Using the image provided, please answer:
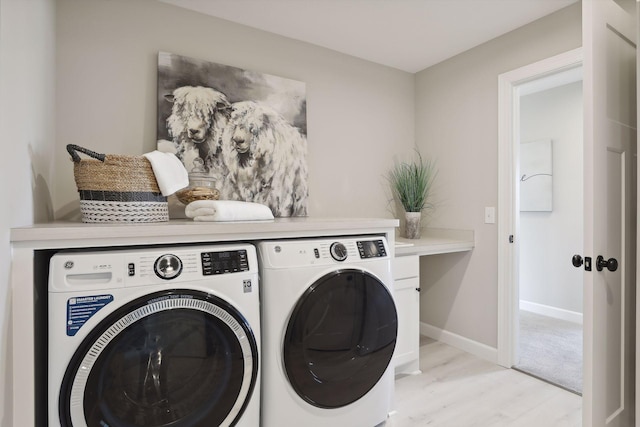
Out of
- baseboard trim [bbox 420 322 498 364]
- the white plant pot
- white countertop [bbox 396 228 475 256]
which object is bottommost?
baseboard trim [bbox 420 322 498 364]

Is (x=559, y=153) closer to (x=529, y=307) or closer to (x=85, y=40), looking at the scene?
(x=529, y=307)

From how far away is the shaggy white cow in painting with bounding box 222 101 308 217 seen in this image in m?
2.23

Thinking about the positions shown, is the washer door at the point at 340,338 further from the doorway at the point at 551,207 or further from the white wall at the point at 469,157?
the doorway at the point at 551,207

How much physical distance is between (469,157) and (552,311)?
212cm

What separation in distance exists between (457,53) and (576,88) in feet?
5.11

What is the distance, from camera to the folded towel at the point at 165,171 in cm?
142

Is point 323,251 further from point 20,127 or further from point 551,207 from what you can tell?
point 551,207

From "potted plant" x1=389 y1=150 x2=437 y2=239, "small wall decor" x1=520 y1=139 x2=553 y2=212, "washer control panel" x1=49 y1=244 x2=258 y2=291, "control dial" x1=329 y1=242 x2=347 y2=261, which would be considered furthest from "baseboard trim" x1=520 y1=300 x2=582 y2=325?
"washer control panel" x1=49 y1=244 x2=258 y2=291

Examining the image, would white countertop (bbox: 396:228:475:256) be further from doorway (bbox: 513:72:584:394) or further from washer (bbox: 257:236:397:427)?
doorway (bbox: 513:72:584:394)

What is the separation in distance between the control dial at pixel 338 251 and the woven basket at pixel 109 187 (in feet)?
2.63

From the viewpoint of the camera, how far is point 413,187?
2.81 metres

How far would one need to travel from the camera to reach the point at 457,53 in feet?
8.95

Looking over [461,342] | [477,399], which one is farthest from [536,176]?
[477,399]

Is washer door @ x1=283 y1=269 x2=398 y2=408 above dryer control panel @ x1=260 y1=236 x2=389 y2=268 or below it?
below
